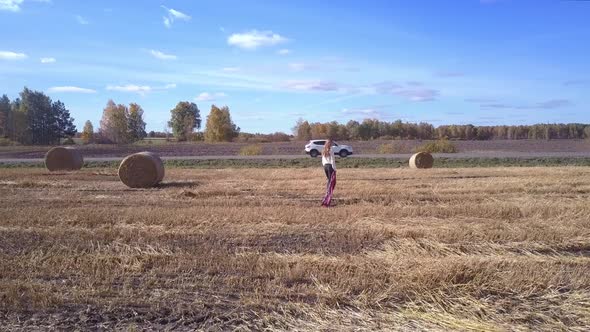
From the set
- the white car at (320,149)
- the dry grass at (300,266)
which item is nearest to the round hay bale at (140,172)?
the dry grass at (300,266)

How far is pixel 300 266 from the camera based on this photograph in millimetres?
6688

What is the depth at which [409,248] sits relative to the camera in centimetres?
776

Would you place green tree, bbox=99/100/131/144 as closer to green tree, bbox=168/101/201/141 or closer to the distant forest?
the distant forest

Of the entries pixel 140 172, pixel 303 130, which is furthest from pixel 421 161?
pixel 303 130

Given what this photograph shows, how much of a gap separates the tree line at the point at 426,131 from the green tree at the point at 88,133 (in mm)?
38717

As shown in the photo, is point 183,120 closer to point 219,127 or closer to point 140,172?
point 219,127

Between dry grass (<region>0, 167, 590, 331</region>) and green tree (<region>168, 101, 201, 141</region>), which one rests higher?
green tree (<region>168, 101, 201, 141</region>)

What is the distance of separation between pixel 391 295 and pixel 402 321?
0.65 m

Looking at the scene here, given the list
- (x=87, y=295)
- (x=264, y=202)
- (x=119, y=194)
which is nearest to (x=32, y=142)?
(x=119, y=194)

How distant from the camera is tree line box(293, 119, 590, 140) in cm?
8462

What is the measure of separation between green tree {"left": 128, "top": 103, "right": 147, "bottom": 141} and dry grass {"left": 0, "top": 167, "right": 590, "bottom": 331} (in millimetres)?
84786

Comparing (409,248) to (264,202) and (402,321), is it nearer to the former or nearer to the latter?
(402,321)

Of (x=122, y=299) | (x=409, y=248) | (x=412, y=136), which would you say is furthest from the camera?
(x=412, y=136)

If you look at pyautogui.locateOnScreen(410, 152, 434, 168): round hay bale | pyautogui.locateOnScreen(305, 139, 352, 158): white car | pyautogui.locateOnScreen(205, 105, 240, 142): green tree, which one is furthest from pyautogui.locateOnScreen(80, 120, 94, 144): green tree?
pyautogui.locateOnScreen(410, 152, 434, 168): round hay bale
